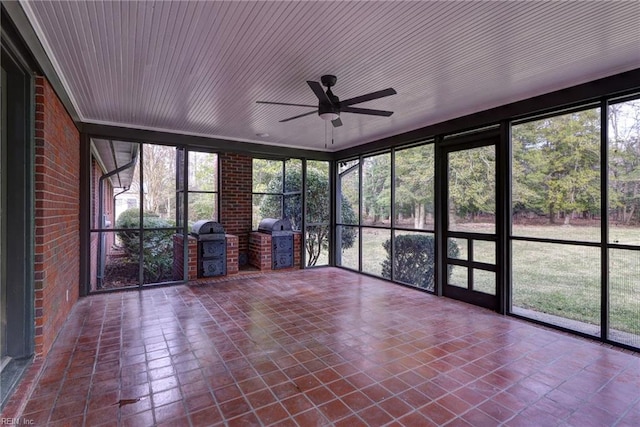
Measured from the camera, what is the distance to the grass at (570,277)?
3125 mm

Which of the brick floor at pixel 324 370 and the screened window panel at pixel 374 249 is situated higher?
the screened window panel at pixel 374 249

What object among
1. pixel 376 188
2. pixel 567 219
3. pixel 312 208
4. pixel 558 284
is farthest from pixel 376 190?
pixel 558 284

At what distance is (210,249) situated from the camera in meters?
5.94

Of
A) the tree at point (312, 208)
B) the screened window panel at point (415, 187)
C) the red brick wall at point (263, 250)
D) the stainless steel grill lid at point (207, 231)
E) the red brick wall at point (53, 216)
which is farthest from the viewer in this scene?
the tree at point (312, 208)

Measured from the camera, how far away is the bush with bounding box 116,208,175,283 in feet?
18.4

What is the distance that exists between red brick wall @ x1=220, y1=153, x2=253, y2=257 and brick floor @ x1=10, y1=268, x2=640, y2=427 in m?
2.97

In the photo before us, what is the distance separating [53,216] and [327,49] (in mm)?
3103

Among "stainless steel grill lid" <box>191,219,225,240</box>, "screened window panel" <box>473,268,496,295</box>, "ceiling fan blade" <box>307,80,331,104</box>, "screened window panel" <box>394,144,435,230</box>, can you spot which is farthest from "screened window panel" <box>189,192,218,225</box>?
"screened window panel" <box>473,268,496,295</box>

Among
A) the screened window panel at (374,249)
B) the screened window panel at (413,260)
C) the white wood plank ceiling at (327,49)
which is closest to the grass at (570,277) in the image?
the screened window panel at (413,260)

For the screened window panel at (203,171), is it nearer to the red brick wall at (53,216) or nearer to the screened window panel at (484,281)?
the red brick wall at (53,216)

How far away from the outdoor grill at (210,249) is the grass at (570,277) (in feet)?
14.3

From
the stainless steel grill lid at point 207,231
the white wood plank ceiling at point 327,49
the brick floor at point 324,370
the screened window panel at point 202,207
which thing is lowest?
the brick floor at point 324,370

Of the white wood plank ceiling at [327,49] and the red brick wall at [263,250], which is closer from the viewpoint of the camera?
the white wood plank ceiling at [327,49]

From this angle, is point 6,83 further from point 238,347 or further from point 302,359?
point 302,359
